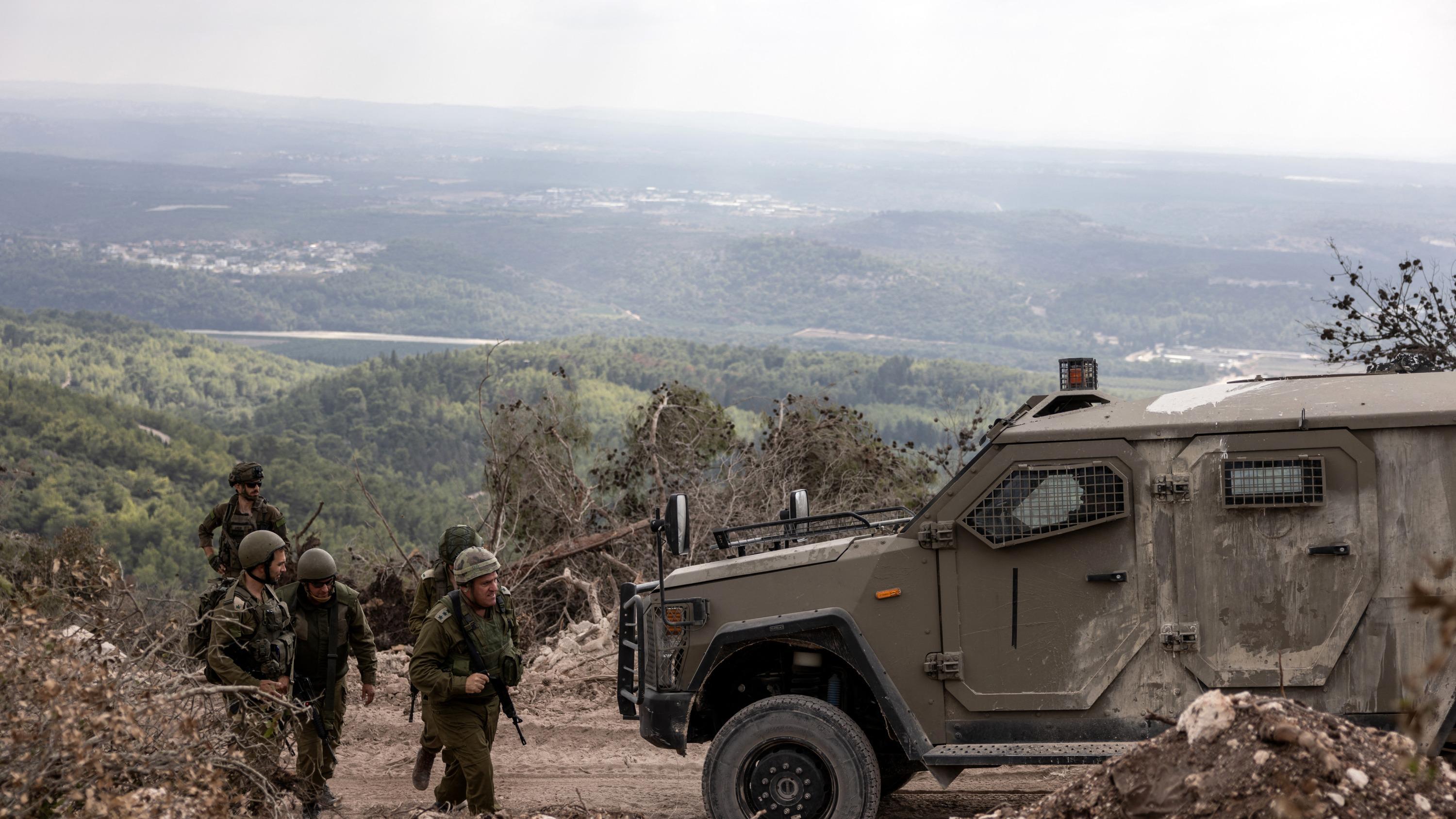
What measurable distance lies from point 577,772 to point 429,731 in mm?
1566

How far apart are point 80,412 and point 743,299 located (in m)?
150

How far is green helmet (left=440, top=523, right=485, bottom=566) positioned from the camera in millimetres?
7676

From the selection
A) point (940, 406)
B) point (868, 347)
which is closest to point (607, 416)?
point (940, 406)

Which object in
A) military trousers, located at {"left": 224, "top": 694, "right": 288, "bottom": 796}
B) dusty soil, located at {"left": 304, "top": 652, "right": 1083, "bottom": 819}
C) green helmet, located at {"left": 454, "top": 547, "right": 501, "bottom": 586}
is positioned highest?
green helmet, located at {"left": 454, "top": 547, "right": 501, "bottom": 586}

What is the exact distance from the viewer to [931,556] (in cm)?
606

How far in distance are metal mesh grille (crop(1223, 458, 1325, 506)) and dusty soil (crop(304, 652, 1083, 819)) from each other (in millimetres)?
2043

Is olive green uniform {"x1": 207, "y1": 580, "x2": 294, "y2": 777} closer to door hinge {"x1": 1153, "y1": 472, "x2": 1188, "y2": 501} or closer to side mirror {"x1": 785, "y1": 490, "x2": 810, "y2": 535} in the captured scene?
side mirror {"x1": 785, "y1": 490, "x2": 810, "y2": 535}

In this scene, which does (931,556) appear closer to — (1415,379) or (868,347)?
(1415,379)

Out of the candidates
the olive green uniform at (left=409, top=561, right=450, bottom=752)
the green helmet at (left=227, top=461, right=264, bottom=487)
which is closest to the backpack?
the olive green uniform at (left=409, top=561, right=450, bottom=752)

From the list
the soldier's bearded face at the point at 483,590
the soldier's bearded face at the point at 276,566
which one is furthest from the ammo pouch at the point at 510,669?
the soldier's bearded face at the point at 276,566

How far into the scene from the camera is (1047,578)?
234 inches

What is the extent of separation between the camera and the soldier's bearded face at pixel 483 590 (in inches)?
263

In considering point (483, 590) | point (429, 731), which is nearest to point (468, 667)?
Answer: point (483, 590)

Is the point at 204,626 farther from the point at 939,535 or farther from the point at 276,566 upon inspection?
the point at 939,535
